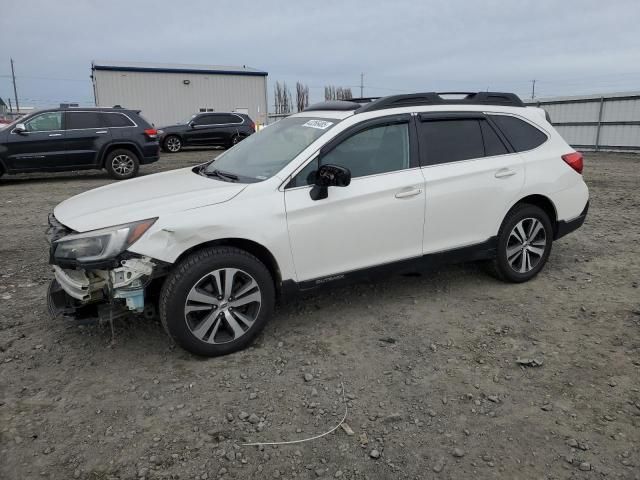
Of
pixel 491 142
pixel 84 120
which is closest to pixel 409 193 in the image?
pixel 491 142

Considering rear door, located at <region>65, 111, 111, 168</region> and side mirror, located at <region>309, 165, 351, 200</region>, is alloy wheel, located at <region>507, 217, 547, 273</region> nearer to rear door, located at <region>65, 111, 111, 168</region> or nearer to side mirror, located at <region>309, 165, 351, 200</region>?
side mirror, located at <region>309, 165, 351, 200</region>

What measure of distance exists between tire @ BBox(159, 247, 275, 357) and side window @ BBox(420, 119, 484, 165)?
175cm

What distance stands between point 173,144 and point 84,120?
874cm

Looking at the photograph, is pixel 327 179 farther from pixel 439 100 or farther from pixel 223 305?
pixel 439 100

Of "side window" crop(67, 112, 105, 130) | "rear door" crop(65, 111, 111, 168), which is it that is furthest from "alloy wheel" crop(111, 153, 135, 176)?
"side window" crop(67, 112, 105, 130)

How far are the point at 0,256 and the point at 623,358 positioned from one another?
242 inches

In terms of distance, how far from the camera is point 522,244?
15.3ft

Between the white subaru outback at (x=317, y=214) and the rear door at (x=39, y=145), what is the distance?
840cm

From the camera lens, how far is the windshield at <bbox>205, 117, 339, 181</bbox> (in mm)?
3811

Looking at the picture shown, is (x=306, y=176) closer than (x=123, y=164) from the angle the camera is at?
Yes

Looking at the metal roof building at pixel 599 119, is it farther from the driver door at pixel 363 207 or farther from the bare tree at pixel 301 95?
the bare tree at pixel 301 95

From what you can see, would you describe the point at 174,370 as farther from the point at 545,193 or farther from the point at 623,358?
the point at 545,193

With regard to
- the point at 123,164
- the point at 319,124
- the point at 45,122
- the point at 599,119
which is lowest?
the point at 123,164

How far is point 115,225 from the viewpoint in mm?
3160
